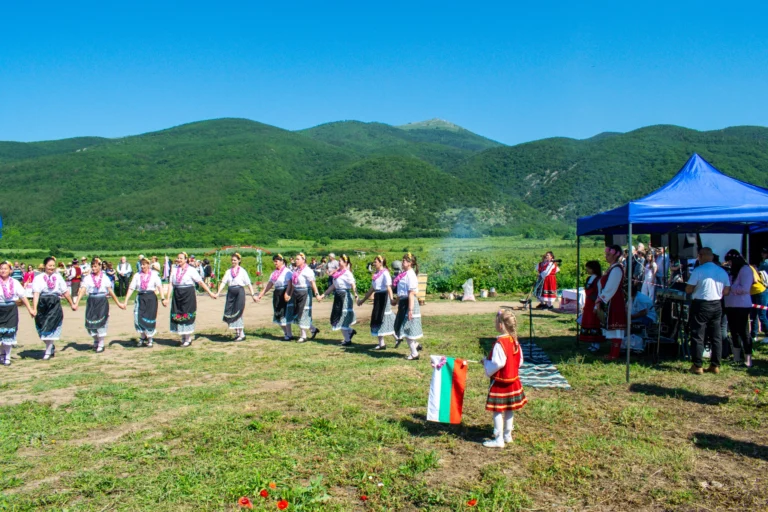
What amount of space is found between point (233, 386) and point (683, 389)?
5.59 metres

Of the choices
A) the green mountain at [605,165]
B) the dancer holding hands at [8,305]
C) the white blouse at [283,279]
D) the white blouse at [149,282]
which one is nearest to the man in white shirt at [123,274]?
the white blouse at [149,282]

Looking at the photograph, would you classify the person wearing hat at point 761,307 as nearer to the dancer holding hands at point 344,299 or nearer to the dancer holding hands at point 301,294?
the dancer holding hands at point 344,299

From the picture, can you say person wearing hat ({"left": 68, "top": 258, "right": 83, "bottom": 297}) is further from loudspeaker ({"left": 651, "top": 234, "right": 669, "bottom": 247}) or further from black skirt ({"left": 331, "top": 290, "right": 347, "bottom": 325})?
loudspeaker ({"left": 651, "top": 234, "right": 669, "bottom": 247})

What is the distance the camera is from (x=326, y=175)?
109 meters

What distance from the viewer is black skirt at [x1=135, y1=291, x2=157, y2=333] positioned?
1113cm

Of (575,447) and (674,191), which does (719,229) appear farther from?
(575,447)

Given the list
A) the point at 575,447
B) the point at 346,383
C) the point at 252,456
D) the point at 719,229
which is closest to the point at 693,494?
the point at 575,447

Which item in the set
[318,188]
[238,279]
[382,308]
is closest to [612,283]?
[382,308]

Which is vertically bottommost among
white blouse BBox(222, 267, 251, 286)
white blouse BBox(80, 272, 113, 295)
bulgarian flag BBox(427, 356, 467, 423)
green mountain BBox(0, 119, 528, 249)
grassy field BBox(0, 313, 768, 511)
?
grassy field BBox(0, 313, 768, 511)

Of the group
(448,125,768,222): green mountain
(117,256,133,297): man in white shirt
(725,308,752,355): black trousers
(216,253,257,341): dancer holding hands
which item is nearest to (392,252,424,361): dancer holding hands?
(216,253,257,341): dancer holding hands

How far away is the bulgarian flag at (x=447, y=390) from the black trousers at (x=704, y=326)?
398cm

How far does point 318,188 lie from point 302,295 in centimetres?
8842

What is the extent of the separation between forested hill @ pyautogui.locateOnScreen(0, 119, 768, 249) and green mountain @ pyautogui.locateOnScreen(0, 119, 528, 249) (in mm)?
295

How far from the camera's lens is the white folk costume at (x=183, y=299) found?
11039mm
